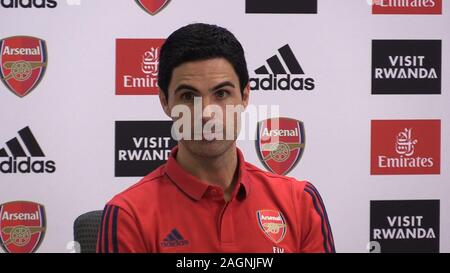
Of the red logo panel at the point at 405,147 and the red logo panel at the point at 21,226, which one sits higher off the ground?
the red logo panel at the point at 405,147

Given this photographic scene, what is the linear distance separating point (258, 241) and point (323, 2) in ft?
4.65

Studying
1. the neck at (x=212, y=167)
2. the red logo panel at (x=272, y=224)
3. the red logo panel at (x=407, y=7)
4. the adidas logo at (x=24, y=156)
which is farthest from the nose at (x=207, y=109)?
the red logo panel at (x=407, y=7)

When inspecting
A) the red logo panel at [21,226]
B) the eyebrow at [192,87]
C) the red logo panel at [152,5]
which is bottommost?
the red logo panel at [21,226]

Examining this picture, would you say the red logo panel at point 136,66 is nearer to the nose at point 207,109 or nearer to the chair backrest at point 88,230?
the chair backrest at point 88,230

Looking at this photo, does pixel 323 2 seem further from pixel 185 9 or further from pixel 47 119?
pixel 47 119

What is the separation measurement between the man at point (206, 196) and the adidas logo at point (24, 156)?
45.3 inches

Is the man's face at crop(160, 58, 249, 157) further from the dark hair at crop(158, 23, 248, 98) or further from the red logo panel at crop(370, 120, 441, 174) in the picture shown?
the red logo panel at crop(370, 120, 441, 174)

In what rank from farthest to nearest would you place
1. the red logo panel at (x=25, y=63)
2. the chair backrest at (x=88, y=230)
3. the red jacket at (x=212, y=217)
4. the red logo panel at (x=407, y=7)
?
1. the red logo panel at (x=407, y=7)
2. the red logo panel at (x=25, y=63)
3. the chair backrest at (x=88, y=230)
4. the red jacket at (x=212, y=217)

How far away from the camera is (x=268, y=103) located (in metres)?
2.47

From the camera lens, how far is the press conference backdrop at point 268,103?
2.41 m

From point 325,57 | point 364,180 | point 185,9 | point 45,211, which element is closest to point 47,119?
point 45,211

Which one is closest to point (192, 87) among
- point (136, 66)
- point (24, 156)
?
point (136, 66)

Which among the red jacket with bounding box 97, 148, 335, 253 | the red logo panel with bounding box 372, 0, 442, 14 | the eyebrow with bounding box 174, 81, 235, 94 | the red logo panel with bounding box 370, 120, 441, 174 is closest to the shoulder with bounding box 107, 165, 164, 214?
the red jacket with bounding box 97, 148, 335, 253

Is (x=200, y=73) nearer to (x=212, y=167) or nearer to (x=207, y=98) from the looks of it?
(x=207, y=98)
